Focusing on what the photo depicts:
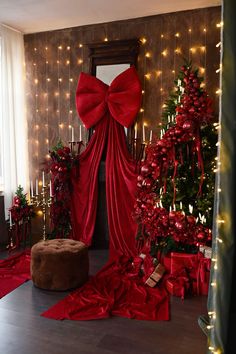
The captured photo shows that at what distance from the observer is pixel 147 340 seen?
2547 millimetres

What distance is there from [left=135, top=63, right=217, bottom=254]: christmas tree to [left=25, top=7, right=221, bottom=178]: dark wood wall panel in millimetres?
574

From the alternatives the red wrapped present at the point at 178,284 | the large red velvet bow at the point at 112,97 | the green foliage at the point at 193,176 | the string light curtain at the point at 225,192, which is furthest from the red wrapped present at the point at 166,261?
the string light curtain at the point at 225,192

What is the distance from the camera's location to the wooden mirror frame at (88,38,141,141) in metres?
4.45

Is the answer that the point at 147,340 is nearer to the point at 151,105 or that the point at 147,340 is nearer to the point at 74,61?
the point at 151,105

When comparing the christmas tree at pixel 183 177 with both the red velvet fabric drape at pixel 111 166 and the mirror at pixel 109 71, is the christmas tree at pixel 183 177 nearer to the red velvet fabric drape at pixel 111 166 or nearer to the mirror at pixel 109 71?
the red velvet fabric drape at pixel 111 166

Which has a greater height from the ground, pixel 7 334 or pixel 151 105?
pixel 151 105

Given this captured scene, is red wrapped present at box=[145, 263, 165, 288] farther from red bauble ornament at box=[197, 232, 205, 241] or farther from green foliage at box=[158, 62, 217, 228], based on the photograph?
green foliage at box=[158, 62, 217, 228]

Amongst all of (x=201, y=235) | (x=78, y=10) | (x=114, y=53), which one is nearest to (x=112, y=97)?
(x=114, y=53)

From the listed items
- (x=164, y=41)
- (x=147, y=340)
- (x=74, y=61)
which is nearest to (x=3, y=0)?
(x=74, y=61)

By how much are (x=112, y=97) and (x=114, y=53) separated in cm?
57

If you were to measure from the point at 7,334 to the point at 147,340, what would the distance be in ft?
3.29

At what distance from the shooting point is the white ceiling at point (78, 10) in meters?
4.02

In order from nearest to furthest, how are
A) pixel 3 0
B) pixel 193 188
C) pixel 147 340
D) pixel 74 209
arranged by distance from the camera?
1. pixel 147 340
2. pixel 193 188
3. pixel 3 0
4. pixel 74 209

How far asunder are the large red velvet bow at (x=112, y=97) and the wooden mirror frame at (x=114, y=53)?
16 cm
